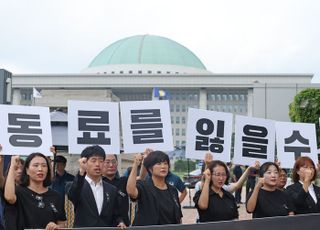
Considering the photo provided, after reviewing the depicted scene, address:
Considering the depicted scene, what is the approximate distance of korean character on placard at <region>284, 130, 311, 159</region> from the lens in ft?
21.9

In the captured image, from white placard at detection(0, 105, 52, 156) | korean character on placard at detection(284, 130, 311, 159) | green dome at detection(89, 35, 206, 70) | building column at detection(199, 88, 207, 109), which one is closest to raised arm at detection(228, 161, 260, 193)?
korean character on placard at detection(284, 130, 311, 159)

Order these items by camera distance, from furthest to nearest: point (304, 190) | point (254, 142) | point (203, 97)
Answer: point (203, 97) < point (254, 142) < point (304, 190)

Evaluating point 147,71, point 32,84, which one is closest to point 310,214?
point 32,84

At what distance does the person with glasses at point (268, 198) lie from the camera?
5.25 m

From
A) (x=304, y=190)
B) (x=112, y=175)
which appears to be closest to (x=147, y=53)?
(x=112, y=175)

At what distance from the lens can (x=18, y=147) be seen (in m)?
5.42

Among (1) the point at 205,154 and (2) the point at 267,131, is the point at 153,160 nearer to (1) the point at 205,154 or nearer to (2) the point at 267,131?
(1) the point at 205,154

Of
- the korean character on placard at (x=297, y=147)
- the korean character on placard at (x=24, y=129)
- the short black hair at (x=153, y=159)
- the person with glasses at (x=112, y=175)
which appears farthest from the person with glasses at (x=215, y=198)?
the korean character on placard at (x=24, y=129)

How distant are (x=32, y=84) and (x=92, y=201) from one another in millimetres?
89048

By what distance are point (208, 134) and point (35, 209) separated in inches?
101

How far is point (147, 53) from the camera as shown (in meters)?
117

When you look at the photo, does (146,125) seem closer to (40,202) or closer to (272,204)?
(272,204)

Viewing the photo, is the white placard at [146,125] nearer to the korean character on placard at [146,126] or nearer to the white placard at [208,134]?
the korean character on placard at [146,126]

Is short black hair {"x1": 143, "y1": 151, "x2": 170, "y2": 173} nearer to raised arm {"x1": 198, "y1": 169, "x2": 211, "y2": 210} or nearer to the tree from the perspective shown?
raised arm {"x1": 198, "y1": 169, "x2": 211, "y2": 210}
